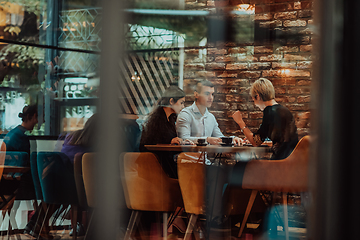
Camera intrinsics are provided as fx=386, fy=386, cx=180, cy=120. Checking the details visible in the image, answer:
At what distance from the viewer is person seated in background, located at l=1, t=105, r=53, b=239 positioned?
7.47 ft

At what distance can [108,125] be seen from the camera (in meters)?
1.64

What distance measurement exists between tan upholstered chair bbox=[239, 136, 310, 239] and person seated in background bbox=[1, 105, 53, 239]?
48.5 inches

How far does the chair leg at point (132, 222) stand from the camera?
68.6 inches

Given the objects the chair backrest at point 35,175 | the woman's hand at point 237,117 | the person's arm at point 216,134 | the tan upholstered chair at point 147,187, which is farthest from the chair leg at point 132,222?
the woman's hand at point 237,117

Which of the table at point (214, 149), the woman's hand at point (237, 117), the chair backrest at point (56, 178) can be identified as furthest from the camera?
the woman's hand at point (237, 117)

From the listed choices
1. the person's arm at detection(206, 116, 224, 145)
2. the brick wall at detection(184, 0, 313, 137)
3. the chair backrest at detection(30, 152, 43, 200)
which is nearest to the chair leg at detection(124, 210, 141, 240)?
the chair backrest at detection(30, 152, 43, 200)

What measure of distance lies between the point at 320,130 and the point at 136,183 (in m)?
0.97

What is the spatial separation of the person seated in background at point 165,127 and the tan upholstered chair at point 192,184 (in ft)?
0.20

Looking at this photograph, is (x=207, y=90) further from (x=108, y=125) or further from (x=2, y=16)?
(x=108, y=125)

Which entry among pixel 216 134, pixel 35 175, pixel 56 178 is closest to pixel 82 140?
pixel 56 178

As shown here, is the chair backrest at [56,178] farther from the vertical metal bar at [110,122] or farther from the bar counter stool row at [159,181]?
the vertical metal bar at [110,122]

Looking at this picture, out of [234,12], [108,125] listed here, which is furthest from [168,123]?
[234,12]

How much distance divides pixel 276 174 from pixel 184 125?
3.58 ft

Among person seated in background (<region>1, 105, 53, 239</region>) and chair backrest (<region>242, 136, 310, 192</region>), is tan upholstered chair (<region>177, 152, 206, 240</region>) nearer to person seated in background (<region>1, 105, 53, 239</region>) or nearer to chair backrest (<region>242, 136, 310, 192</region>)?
chair backrest (<region>242, 136, 310, 192</region>)
